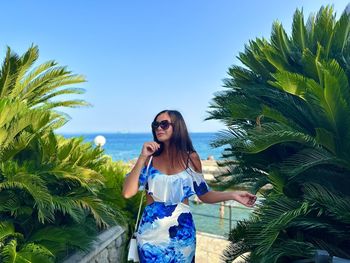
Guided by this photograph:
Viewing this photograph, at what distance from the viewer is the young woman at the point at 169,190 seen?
2.40 metres

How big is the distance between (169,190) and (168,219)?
21cm

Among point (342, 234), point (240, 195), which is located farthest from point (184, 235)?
point (342, 234)

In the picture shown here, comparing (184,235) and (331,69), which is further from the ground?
(331,69)

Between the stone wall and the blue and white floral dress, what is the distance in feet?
8.21

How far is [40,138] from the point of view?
187 inches

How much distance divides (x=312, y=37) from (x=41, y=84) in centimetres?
460

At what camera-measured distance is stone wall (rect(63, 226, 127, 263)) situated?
4630 mm

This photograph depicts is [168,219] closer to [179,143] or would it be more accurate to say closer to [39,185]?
[179,143]

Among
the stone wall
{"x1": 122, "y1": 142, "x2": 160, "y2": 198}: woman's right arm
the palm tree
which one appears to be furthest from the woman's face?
the stone wall

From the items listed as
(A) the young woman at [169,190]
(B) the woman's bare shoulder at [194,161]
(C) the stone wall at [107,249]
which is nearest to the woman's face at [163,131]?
(A) the young woman at [169,190]

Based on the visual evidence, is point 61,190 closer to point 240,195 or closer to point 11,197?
point 11,197

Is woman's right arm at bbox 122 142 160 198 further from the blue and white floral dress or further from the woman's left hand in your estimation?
the woman's left hand

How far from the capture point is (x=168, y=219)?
2.42 meters

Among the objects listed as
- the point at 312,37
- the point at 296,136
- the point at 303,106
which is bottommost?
the point at 296,136
